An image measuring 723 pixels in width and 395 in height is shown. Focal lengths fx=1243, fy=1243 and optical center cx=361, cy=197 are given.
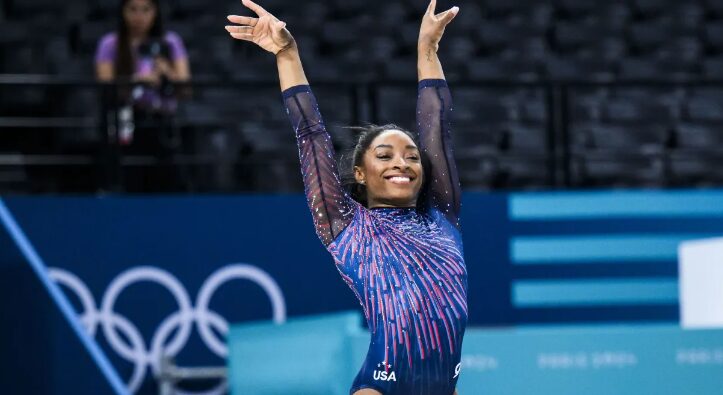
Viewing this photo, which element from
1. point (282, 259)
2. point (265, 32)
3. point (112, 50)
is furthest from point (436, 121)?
point (112, 50)

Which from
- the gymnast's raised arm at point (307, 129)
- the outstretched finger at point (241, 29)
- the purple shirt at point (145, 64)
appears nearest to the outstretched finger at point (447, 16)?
the gymnast's raised arm at point (307, 129)

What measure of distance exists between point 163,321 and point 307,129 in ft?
11.6

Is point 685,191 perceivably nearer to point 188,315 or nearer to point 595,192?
point 595,192

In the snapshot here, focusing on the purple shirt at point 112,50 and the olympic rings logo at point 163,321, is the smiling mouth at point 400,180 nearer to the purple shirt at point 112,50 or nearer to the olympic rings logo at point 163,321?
the olympic rings logo at point 163,321

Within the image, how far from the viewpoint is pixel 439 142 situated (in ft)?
13.4

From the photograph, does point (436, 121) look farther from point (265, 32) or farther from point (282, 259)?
point (282, 259)

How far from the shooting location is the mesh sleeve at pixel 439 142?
13.3ft

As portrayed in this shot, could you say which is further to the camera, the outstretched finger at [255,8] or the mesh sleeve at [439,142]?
the mesh sleeve at [439,142]

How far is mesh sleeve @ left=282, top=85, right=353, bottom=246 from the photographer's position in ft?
12.5

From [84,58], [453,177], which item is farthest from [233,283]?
[453,177]

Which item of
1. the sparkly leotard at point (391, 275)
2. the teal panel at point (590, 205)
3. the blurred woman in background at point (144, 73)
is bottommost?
the teal panel at point (590, 205)

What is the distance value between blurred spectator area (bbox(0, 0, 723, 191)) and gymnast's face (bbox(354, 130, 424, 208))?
3059 mm

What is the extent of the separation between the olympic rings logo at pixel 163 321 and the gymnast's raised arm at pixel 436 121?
3.28 meters

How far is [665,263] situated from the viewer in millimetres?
7547
